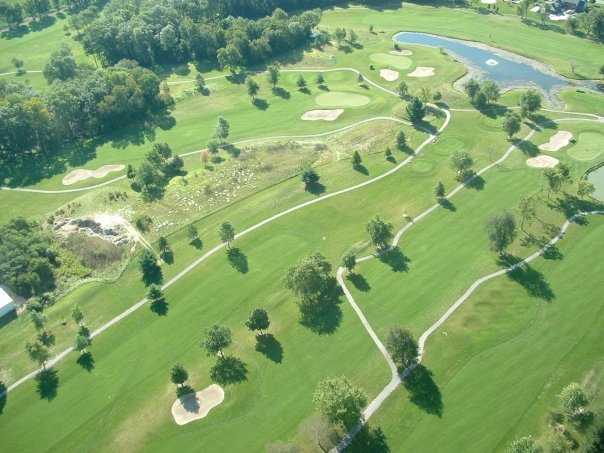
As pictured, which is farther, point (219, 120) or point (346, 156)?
point (219, 120)

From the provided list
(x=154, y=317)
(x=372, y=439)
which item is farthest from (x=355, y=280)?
(x=154, y=317)

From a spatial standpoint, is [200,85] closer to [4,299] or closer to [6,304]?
[4,299]

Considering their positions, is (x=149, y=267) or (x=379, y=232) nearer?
(x=379, y=232)

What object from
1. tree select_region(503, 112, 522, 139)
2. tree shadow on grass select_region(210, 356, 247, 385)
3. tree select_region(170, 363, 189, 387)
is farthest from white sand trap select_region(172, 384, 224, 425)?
tree select_region(503, 112, 522, 139)

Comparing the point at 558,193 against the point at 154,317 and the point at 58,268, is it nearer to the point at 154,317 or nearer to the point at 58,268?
the point at 154,317

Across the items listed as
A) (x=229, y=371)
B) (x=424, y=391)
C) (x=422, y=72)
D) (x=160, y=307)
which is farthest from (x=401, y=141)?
(x=229, y=371)

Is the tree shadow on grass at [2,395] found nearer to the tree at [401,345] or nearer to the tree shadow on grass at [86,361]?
the tree shadow on grass at [86,361]

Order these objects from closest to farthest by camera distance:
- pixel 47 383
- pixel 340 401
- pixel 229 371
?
1. pixel 340 401
2. pixel 229 371
3. pixel 47 383
